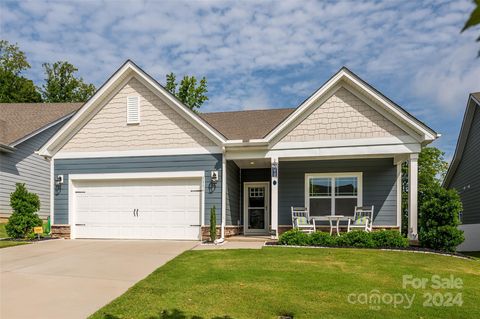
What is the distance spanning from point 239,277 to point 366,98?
755cm

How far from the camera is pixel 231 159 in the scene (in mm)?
12445

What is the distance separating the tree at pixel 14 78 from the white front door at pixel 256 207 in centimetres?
3026

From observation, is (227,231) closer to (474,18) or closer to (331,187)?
(331,187)

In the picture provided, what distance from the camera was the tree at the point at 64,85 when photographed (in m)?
38.2

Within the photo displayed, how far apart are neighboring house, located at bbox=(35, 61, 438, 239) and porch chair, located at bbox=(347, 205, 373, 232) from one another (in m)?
0.41

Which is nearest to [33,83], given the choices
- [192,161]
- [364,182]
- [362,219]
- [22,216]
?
[22,216]

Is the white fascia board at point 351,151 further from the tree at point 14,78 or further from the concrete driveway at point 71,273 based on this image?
the tree at point 14,78

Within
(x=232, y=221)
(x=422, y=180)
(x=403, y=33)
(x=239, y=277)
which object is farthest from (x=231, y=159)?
(x=422, y=180)

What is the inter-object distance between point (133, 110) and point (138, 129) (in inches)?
27.8

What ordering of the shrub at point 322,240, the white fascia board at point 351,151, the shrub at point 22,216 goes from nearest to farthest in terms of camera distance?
1. the shrub at point 322,240
2. the white fascia board at point 351,151
3. the shrub at point 22,216

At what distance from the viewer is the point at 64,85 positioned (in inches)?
1521

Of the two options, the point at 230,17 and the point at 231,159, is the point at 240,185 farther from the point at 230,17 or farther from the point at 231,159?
the point at 230,17

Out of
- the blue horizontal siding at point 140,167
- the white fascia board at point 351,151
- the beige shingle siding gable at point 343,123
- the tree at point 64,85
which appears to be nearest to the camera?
the white fascia board at point 351,151

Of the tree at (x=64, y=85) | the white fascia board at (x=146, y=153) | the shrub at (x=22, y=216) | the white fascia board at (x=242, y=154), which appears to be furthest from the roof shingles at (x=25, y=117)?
the tree at (x=64, y=85)
